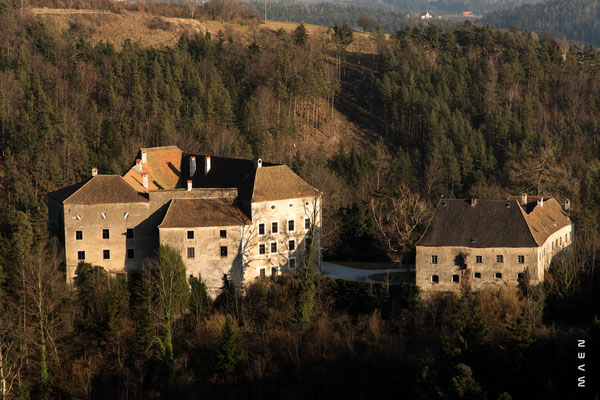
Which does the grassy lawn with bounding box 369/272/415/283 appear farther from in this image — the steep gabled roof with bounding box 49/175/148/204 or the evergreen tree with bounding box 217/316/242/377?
the steep gabled roof with bounding box 49/175/148/204

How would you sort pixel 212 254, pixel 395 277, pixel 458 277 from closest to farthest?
pixel 458 277 → pixel 212 254 → pixel 395 277

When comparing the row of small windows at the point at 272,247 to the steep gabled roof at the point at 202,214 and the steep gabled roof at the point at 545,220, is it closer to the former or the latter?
the steep gabled roof at the point at 202,214

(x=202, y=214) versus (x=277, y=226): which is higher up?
(x=202, y=214)

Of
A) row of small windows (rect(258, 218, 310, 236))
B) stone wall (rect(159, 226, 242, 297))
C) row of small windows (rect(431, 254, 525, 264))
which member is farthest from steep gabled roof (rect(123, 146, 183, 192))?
row of small windows (rect(431, 254, 525, 264))

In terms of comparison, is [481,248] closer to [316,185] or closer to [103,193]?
[316,185]

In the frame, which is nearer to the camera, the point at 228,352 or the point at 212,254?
the point at 228,352

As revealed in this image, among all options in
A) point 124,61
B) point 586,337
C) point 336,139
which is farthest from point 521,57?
point 586,337

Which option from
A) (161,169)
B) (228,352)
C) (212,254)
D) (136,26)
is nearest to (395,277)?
(212,254)
